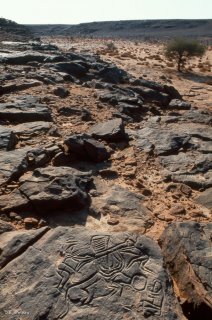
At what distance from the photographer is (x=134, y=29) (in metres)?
83.6

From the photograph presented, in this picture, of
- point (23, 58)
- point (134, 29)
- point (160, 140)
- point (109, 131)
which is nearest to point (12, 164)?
point (109, 131)

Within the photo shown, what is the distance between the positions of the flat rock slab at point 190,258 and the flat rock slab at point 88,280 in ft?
0.71

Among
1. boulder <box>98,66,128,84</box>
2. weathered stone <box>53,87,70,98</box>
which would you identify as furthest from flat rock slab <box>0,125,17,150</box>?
boulder <box>98,66,128,84</box>

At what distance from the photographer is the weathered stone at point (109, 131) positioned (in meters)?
7.67

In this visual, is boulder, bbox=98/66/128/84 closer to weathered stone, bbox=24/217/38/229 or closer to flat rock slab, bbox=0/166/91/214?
flat rock slab, bbox=0/166/91/214

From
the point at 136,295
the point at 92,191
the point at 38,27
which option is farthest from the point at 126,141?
the point at 38,27

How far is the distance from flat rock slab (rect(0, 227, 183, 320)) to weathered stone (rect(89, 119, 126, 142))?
387 centimetres

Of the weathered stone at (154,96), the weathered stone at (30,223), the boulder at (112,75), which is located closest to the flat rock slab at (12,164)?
the weathered stone at (30,223)

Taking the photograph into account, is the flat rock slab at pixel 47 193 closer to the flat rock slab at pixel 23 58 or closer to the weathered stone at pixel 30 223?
the weathered stone at pixel 30 223

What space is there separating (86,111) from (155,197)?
13.8 feet

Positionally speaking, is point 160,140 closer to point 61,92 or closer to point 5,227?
point 61,92

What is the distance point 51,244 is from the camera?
12.6ft

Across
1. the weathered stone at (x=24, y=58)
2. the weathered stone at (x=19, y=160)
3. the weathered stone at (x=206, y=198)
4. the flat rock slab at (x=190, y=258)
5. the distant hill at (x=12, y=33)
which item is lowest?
the weathered stone at (x=206, y=198)

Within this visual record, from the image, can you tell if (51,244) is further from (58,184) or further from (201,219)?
(201,219)
